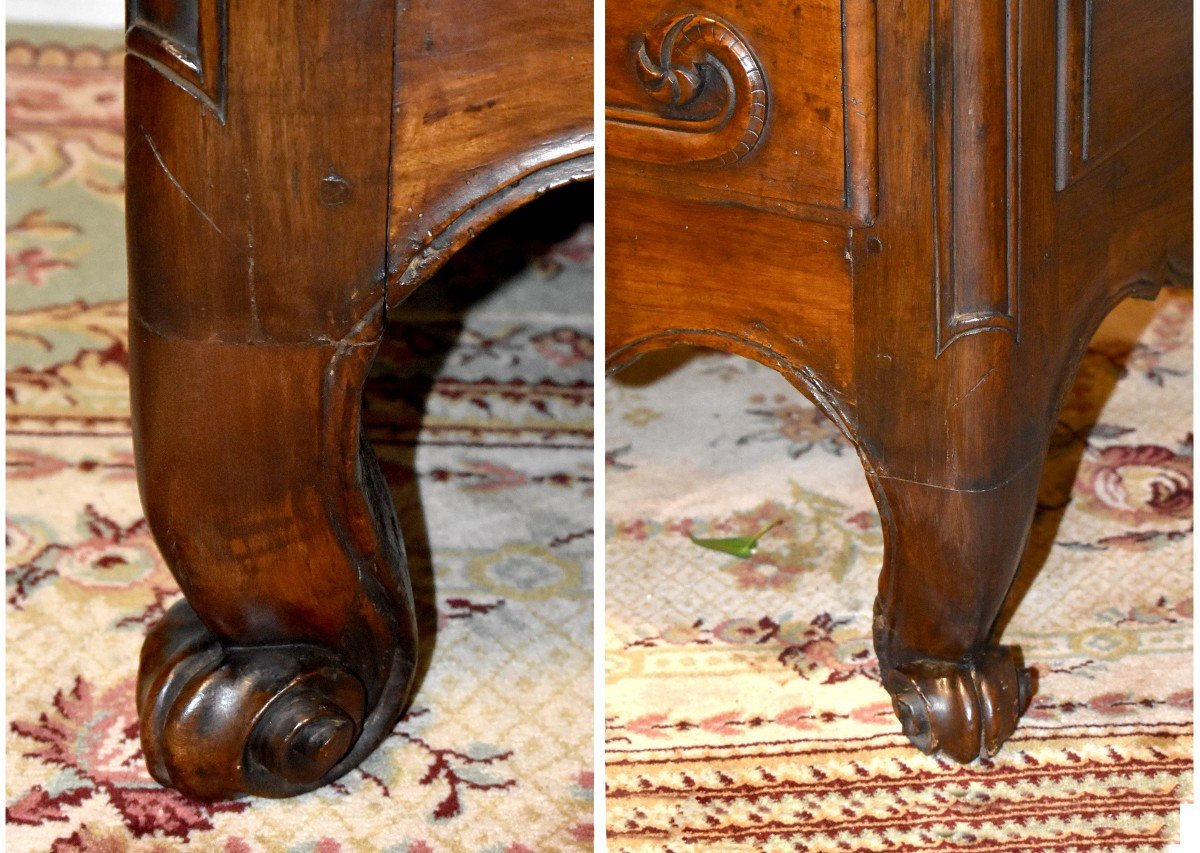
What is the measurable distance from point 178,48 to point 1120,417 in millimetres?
682

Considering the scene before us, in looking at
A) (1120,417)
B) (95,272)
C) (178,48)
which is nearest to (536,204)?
(95,272)

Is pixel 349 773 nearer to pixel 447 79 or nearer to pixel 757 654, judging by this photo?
pixel 757 654

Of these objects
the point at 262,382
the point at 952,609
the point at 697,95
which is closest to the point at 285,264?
the point at 262,382

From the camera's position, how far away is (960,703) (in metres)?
0.64

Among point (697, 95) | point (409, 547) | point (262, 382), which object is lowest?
point (409, 547)

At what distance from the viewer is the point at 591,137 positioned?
22.1 inches

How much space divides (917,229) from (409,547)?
386 mm

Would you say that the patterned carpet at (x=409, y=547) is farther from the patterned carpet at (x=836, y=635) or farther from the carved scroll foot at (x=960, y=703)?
the carved scroll foot at (x=960, y=703)

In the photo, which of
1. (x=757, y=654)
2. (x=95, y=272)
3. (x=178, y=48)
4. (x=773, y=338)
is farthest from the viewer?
(x=95, y=272)

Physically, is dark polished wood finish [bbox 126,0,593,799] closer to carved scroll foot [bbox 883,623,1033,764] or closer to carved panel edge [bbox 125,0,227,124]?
carved panel edge [bbox 125,0,227,124]

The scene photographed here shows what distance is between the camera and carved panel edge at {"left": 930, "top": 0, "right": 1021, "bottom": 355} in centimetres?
54

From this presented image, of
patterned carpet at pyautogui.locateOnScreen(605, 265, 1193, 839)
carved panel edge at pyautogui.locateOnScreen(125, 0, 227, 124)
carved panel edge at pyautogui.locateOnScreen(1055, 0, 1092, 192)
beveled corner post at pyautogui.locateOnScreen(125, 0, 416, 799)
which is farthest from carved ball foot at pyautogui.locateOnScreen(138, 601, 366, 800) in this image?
carved panel edge at pyautogui.locateOnScreen(1055, 0, 1092, 192)

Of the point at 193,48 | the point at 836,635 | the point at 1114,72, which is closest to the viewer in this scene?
the point at 193,48

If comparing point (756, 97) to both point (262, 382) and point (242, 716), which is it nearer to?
point (262, 382)
